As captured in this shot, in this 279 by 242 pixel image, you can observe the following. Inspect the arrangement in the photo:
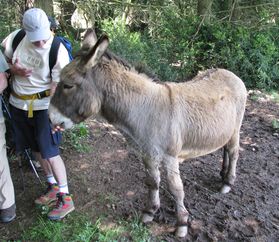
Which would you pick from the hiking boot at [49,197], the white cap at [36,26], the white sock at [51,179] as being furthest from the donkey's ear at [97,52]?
the hiking boot at [49,197]

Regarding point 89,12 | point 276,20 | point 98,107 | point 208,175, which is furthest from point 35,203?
point 276,20

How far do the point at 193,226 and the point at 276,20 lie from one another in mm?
7978

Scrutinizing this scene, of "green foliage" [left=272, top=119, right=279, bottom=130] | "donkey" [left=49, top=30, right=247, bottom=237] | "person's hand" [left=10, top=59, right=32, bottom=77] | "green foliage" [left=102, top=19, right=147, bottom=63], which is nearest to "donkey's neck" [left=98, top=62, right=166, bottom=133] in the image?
"donkey" [left=49, top=30, right=247, bottom=237]

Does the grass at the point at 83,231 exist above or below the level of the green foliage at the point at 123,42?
below

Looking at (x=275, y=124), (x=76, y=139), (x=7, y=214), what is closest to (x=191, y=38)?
(x=275, y=124)

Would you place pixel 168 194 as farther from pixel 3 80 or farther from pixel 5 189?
pixel 3 80

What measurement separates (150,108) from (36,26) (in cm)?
128

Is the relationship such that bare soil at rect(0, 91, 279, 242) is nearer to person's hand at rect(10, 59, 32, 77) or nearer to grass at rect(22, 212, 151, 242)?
grass at rect(22, 212, 151, 242)

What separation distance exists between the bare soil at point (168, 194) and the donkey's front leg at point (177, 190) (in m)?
0.11

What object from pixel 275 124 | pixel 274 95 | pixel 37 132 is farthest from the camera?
pixel 274 95

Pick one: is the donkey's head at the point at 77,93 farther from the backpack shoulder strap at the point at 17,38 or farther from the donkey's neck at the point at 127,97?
the backpack shoulder strap at the point at 17,38

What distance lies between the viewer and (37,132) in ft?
11.9

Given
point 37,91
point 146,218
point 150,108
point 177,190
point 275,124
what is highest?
point 37,91

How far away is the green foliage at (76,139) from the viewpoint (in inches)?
200
